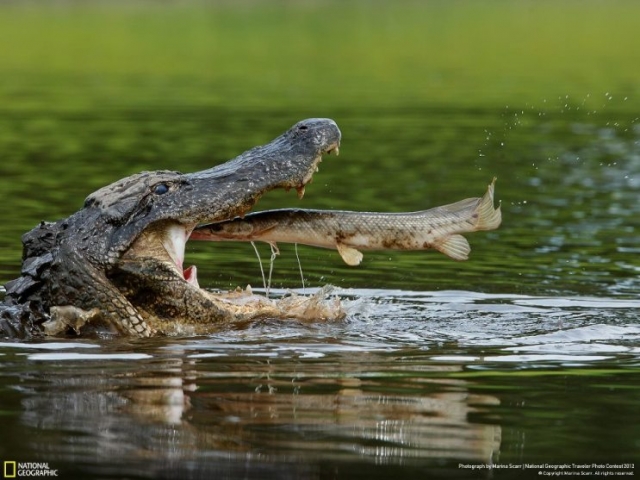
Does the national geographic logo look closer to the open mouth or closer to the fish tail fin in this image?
the open mouth

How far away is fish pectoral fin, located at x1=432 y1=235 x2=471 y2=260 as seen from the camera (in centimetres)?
898

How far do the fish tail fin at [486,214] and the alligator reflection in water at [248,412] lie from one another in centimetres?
134

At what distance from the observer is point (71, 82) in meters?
31.0

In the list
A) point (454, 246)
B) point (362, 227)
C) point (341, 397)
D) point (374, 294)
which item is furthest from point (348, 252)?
point (341, 397)

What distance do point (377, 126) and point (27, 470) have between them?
16.7m

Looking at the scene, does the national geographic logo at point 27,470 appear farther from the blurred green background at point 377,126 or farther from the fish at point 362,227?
the blurred green background at point 377,126

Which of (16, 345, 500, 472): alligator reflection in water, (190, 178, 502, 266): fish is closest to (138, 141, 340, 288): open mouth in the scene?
(190, 178, 502, 266): fish

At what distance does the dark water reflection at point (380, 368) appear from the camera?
6133 mm

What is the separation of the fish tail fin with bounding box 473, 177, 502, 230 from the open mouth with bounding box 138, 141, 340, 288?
1.02m

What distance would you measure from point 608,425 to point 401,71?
27.1m

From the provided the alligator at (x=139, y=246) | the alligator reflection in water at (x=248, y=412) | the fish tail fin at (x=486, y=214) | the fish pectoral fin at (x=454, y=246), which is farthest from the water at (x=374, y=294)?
the fish tail fin at (x=486, y=214)

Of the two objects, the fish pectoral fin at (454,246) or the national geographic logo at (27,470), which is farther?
the fish pectoral fin at (454,246)

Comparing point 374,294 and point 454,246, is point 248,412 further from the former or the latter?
point 374,294

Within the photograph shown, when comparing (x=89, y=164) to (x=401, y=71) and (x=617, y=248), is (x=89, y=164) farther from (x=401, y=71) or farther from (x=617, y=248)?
(x=401, y=71)
